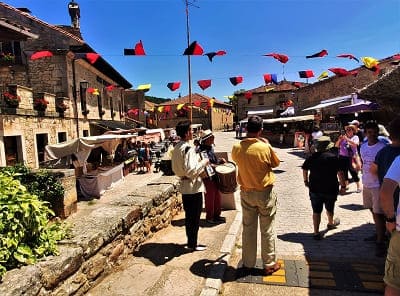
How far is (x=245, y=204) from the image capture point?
3.69 m

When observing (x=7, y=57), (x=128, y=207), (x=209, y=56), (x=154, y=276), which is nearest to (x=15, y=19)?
(x=7, y=57)

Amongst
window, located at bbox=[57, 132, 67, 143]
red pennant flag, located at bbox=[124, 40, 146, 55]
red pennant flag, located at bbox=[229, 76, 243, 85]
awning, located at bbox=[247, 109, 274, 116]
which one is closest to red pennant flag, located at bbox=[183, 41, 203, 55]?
red pennant flag, located at bbox=[124, 40, 146, 55]

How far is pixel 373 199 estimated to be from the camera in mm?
4484

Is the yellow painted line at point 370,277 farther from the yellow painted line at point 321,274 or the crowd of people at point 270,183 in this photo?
the crowd of people at point 270,183

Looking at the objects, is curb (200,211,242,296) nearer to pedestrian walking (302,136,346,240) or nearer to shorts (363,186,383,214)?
pedestrian walking (302,136,346,240)

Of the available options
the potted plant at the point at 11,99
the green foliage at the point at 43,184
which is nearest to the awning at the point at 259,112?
the potted plant at the point at 11,99

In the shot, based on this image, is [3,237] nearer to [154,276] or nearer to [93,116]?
[154,276]

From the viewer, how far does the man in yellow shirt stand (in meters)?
3.56

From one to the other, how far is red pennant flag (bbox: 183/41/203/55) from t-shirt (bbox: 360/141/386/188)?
724 cm

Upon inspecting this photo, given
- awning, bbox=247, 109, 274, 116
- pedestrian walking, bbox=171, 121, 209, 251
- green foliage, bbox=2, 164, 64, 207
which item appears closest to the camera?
pedestrian walking, bbox=171, 121, 209, 251

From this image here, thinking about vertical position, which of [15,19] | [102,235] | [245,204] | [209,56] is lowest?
[102,235]

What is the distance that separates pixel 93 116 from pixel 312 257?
1868 cm

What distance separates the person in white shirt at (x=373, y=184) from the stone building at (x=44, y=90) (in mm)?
10176

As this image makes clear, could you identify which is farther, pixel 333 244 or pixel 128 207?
pixel 333 244
